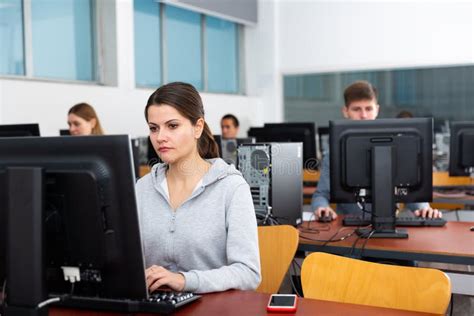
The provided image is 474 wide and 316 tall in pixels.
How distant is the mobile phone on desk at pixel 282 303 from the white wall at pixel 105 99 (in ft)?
11.8

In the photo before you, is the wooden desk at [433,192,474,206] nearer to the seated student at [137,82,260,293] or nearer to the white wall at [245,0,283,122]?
the seated student at [137,82,260,293]

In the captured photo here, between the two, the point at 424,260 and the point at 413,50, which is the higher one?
the point at 413,50

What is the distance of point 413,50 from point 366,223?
5112 millimetres

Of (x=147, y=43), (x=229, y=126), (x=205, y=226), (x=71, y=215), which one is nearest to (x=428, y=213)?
(x=205, y=226)

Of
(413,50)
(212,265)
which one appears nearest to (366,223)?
(212,265)

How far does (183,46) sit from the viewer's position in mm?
7109

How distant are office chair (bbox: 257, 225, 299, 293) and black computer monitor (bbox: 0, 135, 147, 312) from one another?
0.86 meters

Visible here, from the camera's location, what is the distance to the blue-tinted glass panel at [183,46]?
6.80 metres

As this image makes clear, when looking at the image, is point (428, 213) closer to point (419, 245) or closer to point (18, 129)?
point (419, 245)

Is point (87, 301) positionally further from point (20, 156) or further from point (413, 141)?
point (413, 141)

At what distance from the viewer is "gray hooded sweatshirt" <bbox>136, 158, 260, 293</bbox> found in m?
1.76

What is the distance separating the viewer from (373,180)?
250cm

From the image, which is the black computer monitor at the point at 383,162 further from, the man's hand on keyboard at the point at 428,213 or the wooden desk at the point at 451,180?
the wooden desk at the point at 451,180

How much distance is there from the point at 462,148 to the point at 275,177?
1.50 metres
